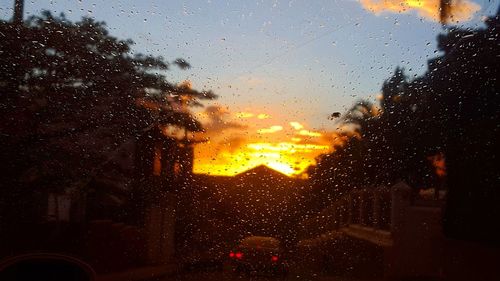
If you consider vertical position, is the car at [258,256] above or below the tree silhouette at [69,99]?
below

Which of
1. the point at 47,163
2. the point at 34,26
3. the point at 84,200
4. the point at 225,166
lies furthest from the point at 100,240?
the point at 34,26

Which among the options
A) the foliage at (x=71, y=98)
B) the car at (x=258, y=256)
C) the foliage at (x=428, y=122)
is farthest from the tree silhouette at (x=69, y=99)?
the foliage at (x=428, y=122)

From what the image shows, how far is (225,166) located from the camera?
7.55m

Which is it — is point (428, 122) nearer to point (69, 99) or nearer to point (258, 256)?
point (258, 256)

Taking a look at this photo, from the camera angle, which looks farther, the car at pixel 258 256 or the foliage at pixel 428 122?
the foliage at pixel 428 122

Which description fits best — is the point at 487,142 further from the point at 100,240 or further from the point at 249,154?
the point at 100,240

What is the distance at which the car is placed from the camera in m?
7.12

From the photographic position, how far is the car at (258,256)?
712 cm

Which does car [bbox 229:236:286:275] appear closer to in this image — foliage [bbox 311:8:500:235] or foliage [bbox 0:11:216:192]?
foliage [bbox 311:8:500:235]

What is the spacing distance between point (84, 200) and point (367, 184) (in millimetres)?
2998

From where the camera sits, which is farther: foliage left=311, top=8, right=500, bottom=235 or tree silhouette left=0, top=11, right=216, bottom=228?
foliage left=311, top=8, right=500, bottom=235

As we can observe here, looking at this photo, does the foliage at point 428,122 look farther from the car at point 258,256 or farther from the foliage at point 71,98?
the foliage at point 71,98

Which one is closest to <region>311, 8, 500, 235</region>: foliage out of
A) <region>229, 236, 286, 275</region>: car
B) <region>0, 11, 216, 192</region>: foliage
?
<region>229, 236, 286, 275</region>: car

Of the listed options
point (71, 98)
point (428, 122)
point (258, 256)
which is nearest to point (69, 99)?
point (71, 98)
